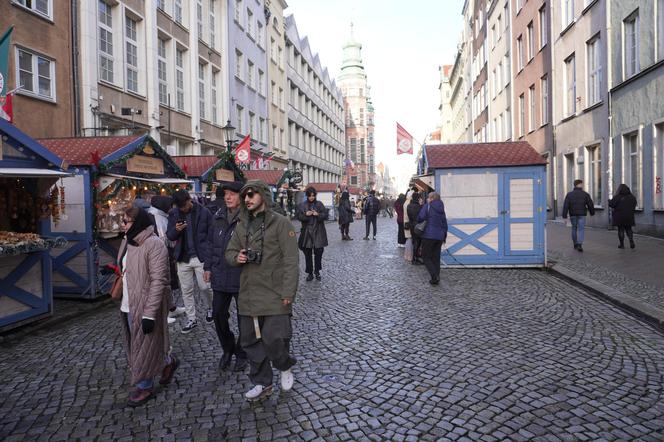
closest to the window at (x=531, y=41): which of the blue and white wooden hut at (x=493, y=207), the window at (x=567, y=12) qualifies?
the window at (x=567, y=12)

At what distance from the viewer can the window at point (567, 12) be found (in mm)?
22055

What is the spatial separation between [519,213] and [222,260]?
8.37 metres

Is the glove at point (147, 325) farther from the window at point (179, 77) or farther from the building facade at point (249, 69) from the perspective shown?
the building facade at point (249, 69)

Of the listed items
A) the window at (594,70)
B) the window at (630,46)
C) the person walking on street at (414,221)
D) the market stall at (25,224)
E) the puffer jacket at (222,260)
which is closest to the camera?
the puffer jacket at (222,260)

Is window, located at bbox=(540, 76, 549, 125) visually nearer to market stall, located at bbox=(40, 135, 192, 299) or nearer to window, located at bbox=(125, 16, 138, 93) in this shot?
window, located at bbox=(125, 16, 138, 93)

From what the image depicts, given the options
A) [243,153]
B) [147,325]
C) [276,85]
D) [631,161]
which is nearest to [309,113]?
[276,85]

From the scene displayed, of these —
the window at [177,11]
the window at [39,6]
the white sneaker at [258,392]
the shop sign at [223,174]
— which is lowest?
the white sneaker at [258,392]

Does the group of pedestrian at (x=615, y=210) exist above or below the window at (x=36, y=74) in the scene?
below

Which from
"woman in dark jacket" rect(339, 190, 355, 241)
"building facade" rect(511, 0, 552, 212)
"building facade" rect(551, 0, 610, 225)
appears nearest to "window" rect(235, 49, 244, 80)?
"woman in dark jacket" rect(339, 190, 355, 241)

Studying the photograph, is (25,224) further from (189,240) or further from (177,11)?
(177,11)

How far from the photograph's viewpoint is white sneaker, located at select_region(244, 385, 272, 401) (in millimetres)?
4157

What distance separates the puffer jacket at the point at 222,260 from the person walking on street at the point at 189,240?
1.19 meters

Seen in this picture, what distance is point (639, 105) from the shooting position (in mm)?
16141

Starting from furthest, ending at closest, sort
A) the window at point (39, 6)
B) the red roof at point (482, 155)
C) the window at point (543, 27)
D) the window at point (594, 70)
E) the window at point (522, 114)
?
the window at point (522, 114), the window at point (543, 27), the window at point (594, 70), the window at point (39, 6), the red roof at point (482, 155)
